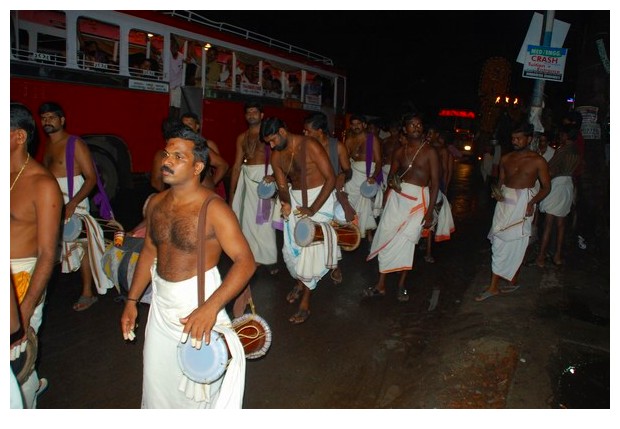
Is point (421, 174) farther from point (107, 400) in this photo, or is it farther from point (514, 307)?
point (107, 400)

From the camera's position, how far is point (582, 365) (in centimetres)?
396

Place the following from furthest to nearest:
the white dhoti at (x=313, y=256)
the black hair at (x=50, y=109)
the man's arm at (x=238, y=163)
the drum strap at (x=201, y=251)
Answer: the man's arm at (x=238, y=163) < the white dhoti at (x=313, y=256) < the black hair at (x=50, y=109) < the drum strap at (x=201, y=251)

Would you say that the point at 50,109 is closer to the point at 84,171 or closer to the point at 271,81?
the point at 84,171

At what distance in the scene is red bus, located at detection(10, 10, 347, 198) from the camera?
7.66 meters

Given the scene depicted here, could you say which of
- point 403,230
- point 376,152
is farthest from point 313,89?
point 403,230

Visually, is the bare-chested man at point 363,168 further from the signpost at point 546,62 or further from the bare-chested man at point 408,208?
the signpost at point 546,62

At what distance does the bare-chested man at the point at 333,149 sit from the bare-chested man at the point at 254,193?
0.62 metres

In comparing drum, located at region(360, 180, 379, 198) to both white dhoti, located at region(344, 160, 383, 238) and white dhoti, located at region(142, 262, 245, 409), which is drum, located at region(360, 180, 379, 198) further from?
white dhoti, located at region(142, 262, 245, 409)

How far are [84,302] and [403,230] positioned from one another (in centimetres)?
333

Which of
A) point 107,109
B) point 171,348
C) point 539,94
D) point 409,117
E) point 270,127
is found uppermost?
point 539,94

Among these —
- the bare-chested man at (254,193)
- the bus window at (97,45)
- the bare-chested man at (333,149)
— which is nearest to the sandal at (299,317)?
the bare-chested man at (333,149)

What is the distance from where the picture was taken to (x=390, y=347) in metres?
4.12

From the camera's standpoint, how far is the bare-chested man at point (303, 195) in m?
4.64

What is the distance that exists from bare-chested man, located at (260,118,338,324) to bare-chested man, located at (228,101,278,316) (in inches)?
35.0
